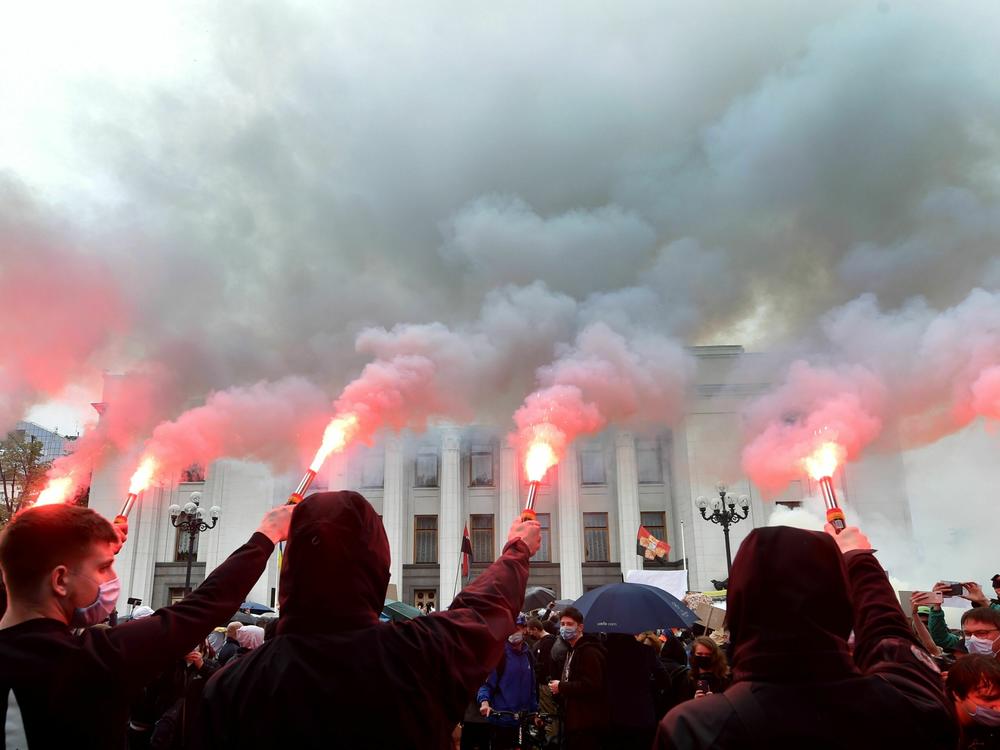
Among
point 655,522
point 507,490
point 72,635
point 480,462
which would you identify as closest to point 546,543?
point 507,490

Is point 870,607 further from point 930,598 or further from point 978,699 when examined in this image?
point 930,598

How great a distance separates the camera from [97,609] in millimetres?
3148

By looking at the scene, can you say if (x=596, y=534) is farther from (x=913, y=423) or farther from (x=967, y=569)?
(x=913, y=423)

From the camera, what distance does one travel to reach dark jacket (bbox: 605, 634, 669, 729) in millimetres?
6492

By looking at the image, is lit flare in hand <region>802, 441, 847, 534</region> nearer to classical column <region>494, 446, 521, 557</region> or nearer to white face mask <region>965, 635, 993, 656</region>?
white face mask <region>965, 635, 993, 656</region>

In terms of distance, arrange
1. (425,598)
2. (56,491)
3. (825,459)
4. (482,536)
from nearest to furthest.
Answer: (825,459), (56,491), (425,598), (482,536)

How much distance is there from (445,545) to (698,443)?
1146 centimetres

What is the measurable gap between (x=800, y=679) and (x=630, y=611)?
586 cm

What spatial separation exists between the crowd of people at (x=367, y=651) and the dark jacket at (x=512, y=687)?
203 inches

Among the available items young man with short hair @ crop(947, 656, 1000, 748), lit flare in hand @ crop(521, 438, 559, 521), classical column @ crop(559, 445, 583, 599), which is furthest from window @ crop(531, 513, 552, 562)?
young man with short hair @ crop(947, 656, 1000, 748)

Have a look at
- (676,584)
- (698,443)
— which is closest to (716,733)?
(676,584)

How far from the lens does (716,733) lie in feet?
6.47

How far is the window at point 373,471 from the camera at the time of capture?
32.4 metres

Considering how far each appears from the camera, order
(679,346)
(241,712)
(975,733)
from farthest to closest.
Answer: (679,346), (975,733), (241,712)
